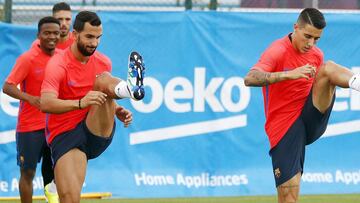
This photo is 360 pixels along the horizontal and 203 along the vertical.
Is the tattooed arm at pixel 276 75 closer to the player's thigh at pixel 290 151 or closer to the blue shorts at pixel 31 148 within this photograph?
the player's thigh at pixel 290 151

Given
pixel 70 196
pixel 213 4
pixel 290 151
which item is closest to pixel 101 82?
pixel 70 196

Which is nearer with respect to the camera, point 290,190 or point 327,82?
point 327,82

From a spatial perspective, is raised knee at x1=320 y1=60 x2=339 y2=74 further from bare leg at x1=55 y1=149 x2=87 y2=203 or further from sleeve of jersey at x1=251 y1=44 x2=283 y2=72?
bare leg at x1=55 y1=149 x2=87 y2=203

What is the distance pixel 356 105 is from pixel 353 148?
1.98 ft

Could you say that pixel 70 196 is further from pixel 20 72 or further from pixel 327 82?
pixel 20 72

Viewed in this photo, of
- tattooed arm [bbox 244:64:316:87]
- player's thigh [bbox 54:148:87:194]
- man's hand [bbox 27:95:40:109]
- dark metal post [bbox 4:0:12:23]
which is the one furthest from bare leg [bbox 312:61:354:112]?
dark metal post [bbox 4:0:12:23]

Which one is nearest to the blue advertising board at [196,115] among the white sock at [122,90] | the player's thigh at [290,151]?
the player's thigh at [290,151]

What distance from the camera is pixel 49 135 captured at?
33.4 feet

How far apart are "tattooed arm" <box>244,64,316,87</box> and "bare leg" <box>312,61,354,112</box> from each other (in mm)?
313

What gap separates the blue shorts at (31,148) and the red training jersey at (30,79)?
7 cm

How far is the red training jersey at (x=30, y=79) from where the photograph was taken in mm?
12289

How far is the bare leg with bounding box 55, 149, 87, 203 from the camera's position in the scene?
9.64 metres

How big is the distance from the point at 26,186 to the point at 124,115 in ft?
8.78

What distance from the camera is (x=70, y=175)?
9672 mm
